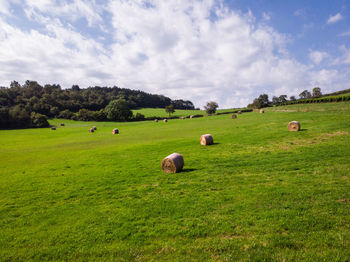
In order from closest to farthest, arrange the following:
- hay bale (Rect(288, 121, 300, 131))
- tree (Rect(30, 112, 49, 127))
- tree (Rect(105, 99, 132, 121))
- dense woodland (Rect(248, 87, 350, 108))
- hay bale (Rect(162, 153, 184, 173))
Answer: hay bale (Rect(162, 153, 184, 173)) < hay bale (Rect(288, 121, 300, 131)) < dense woodland (Rect(248, 87, 350, 108)) < tree (Rect(30, 112, 49, 127)) < tree (Rect(105, 99, 132, 121))

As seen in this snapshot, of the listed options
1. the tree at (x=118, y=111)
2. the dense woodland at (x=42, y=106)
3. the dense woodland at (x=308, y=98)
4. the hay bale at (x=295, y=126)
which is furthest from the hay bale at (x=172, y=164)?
the dense woodland at (x=42, y=106)

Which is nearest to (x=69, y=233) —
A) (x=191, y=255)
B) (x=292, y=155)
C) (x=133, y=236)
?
(x=133, y=236)

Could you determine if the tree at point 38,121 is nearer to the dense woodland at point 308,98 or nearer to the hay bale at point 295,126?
the hay bale at point 295,126

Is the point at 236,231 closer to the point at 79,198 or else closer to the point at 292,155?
the point at 79,198

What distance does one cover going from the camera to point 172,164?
13156 mm

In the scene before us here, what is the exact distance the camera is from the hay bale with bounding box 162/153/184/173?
13.2 metres

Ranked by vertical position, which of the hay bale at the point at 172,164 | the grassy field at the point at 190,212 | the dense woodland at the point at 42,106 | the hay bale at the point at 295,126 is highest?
the dense woodland at the point at 42,106

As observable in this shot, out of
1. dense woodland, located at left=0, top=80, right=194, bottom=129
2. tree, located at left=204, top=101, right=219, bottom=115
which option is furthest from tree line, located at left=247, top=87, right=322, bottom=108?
dense woodland, located at left=0, top=80, right=194, bottom=129

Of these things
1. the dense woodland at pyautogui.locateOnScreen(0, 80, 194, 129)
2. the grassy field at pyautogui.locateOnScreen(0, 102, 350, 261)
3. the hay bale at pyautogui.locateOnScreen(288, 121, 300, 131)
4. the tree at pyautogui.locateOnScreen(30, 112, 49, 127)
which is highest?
the dense woodland at pyautogui.locateOnScreen(0, 80, 194, 129)

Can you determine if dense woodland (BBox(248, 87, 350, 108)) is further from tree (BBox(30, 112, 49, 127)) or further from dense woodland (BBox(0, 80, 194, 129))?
tree (BBox(30, 112, 49, 127))

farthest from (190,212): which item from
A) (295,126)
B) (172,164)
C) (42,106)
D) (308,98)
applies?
(42,106)

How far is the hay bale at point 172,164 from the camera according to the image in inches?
518

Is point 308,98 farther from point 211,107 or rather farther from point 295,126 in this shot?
point 295,126

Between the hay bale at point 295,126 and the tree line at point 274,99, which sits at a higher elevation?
the tree line at point 274,99
